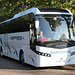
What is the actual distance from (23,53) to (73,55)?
318cm

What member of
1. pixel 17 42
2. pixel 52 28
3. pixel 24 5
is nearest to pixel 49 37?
pixel 52 28

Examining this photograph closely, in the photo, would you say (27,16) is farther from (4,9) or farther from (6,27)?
(4,9)

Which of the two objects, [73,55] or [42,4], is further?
[42,4]

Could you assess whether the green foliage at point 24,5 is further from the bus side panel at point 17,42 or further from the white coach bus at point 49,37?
the white coach bus at point 49,37

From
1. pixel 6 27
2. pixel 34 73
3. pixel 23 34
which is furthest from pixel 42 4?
pixel 34 73

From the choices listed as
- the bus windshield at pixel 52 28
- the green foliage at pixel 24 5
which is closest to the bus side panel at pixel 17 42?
the bus windshield at pixel 52 28

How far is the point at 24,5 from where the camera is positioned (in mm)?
25516

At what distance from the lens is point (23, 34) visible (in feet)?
43.3

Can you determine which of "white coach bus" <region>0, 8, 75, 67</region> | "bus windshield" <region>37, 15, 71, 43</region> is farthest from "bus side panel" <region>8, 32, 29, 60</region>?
"bus windshield" <region>37, 15, 71, 43</region>

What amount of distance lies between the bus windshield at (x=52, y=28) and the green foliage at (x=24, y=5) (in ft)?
26.3

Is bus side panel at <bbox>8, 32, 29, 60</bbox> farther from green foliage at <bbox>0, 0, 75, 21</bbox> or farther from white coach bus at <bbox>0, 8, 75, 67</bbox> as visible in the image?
green foliage at <bbox>0, 0, 75, 21</bbox>

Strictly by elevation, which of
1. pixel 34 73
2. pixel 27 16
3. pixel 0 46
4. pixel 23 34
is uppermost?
pixel 27 16

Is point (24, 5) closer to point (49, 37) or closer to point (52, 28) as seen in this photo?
point (52, 28)

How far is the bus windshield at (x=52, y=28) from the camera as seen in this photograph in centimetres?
1124
